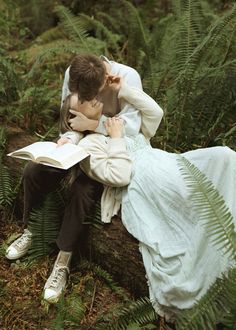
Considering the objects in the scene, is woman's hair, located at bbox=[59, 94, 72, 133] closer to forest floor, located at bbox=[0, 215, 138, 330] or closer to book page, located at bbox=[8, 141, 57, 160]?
book page, located at bbox=[8, 141, 57, 160]

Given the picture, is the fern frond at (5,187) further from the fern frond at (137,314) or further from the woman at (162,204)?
the fern frond at (137,314)

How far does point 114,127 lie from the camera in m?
2.89

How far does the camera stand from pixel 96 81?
9.04 ft

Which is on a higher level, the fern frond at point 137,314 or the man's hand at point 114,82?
the man's hand at point 114,82

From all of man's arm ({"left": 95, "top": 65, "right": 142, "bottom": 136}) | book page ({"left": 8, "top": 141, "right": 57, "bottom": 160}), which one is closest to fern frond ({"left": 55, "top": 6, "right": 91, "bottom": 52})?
man's arm ({"left": 95, "top": 65, "right": 142, "bottom": 136})

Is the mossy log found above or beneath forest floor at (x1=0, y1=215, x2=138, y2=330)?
above

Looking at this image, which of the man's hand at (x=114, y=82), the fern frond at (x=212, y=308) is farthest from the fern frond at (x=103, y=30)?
the fern frond at (x=212, y=308)

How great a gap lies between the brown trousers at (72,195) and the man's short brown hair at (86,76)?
1.63ft

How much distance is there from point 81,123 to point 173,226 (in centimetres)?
87

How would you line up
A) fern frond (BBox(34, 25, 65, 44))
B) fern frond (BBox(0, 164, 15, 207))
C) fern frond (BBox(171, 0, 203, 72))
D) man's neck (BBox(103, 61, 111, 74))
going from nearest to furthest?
man's neck (BBox(103, 61, 111, 74)) < fern frond (BBox(0, 164, 15, 207)) < fern frond (BBox(171, 0, 203, 72)) < fern frond (BBox(34, 25, 65, 44))

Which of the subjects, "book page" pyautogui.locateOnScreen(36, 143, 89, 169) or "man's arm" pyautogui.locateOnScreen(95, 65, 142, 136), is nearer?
"book page" pyautogui.locateOnScreen(36, 143, 89, 169)

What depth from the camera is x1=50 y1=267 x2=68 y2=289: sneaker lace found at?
288cm

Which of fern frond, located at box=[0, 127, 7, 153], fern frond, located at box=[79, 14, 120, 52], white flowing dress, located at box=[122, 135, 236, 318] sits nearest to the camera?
white flowing dress, located at box=[122, 135, 236, 318]

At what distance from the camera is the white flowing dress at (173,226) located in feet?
8.01
